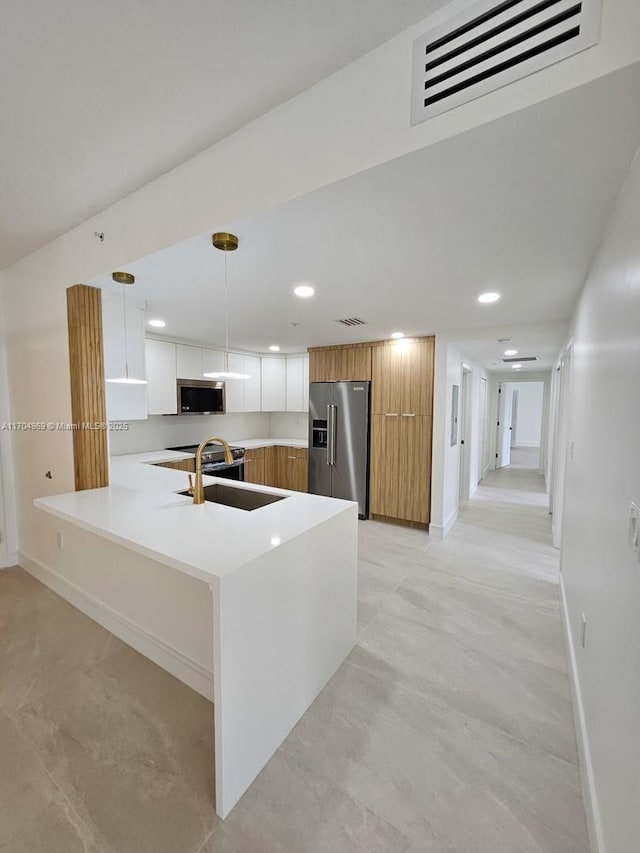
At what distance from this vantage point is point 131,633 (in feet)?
6.97

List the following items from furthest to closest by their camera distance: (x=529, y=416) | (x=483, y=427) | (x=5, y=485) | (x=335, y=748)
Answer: (x=529, y=416) → (x=483, y=427) → (x=5, y=485) → (x=335, y=748)

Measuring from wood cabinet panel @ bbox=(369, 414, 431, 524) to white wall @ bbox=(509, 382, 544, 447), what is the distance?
332 inches

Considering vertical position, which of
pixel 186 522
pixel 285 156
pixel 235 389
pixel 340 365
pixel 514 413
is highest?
pixel 285 156

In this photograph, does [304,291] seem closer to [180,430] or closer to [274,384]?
[180,430]

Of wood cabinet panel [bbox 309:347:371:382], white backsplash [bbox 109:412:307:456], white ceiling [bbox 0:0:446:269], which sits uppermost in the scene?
white ceiling [bbox 0:0:446:269]

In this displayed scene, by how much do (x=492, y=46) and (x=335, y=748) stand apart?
8.19 ft

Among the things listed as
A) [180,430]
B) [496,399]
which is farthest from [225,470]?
[496,399]

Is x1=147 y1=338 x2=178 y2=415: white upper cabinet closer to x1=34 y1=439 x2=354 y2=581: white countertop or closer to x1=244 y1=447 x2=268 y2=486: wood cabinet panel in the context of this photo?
x1=244 y1=447 x2=268 y2=486: wood cabinet panel

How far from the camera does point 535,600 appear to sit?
265 cm

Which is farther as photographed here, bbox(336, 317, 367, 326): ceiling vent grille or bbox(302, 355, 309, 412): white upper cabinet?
bbox(302, 355, 309, 412): white upper cabinet

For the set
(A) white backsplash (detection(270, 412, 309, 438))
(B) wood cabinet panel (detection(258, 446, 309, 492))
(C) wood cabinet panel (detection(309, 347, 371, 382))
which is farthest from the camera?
(A) white backsplash (detection(270, 412, 309, 438))

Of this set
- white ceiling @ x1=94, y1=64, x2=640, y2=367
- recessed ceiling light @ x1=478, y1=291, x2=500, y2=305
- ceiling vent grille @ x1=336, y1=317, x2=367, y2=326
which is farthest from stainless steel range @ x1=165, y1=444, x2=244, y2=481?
recessed ceiling light @ x1=478, y1=291, x2=500, y2=305

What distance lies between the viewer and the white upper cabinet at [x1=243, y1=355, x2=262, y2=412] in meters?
5.32

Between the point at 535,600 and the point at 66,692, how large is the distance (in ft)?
10.1
